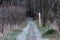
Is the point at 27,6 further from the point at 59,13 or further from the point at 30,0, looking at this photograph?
the point at 59,13

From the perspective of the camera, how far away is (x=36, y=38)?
963cm

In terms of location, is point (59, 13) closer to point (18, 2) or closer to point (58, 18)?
point (58, 18)

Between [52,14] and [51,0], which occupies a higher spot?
[51,0]

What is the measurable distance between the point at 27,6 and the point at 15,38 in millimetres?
15467

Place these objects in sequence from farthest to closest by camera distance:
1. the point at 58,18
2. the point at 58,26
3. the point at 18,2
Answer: the point at 18,2, the point at 58,18, the point at 58,26

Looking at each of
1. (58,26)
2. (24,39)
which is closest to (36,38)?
(24,39)

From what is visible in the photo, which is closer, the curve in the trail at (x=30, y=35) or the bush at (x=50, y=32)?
the curve in the trail at (x=30, y=35)

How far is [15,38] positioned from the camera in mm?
9430

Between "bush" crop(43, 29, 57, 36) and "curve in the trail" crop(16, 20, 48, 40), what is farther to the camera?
"bush" crop(43, 29, 57, 36)

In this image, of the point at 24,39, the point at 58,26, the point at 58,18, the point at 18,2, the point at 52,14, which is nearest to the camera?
the point at 24,39

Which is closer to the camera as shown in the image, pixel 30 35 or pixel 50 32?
pixel 30 35

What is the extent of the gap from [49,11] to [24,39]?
285 inches

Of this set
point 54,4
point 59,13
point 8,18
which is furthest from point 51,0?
point 8,18

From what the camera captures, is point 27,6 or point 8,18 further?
point 27,6
